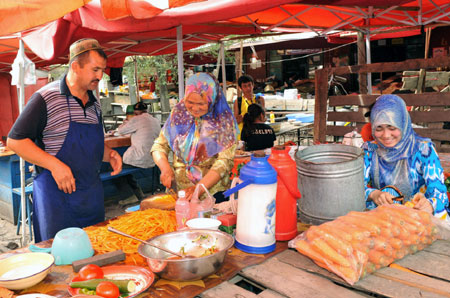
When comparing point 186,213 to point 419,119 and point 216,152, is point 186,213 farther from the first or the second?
point 419,119

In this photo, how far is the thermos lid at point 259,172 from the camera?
1.53m

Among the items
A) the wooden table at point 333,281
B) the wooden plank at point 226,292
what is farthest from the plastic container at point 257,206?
the wooden plank at point 226,292

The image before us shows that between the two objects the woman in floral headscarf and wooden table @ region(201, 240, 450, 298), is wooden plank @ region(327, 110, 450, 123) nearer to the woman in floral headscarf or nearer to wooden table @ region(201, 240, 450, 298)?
the woman in floral headscarf

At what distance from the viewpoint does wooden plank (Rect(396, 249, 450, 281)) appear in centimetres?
145

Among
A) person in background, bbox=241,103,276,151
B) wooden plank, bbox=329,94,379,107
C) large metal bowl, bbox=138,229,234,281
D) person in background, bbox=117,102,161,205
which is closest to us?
→ large metal bowl, bbox=138,229,234,281

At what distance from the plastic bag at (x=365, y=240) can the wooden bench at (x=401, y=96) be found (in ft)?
10.6

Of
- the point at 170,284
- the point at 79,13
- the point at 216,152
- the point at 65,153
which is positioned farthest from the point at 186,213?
the point at 79,13

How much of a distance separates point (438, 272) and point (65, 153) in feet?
7.62

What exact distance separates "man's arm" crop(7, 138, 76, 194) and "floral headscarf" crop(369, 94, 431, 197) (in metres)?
2.18

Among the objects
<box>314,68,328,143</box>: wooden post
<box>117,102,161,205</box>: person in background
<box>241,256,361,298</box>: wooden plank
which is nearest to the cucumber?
<box>241,256,361,298</box>: wooden plank

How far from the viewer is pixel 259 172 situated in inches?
60.4

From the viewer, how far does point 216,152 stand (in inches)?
106

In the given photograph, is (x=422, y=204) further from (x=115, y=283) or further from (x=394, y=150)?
(x=115, y=283)

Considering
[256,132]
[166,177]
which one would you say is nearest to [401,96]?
[256,132]
